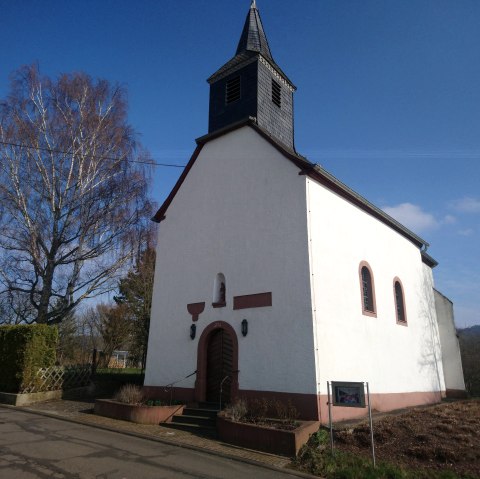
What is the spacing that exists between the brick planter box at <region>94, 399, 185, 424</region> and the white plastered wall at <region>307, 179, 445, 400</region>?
4483 millimetres

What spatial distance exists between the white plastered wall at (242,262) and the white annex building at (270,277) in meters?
0.04

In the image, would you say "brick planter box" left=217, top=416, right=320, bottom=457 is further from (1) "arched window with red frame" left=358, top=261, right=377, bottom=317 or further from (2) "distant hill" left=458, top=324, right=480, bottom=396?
(2) "distant hill" left=458, top=324, right=480, bottom=396

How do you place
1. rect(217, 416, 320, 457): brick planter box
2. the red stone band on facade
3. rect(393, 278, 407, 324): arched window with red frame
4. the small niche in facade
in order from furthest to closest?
rect(393, 278, 407, 324): arched window with red frame
the small niche in facade
the red stone band on facade
rect(217, 416, 320, 457): brick planter box

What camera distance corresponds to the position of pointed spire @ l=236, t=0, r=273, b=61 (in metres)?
17.7

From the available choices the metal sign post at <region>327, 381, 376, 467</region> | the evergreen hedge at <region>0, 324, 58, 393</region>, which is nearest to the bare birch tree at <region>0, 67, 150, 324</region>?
the evergreen hedge at <region>0, 324, 58, 393</region>

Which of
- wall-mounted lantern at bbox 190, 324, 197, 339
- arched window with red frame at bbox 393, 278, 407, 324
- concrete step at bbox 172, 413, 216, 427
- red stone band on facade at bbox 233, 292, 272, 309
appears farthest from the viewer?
arched window with red frame at bbox 393, 278, 407, 324

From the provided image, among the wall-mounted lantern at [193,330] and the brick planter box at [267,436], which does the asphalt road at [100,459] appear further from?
the wall-mounted lantern at [193,330]

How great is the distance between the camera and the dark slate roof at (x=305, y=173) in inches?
503

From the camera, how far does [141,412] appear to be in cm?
1140

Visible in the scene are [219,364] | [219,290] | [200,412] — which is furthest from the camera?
[219,290]

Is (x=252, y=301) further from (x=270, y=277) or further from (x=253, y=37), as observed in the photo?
(x=253, y=37)

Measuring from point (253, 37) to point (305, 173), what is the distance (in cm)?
909

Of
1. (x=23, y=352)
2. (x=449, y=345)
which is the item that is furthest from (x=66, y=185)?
(x=449, y=345)

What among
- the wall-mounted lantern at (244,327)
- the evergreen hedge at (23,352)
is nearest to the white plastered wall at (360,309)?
the wall-mounted lantern at (244,327)
